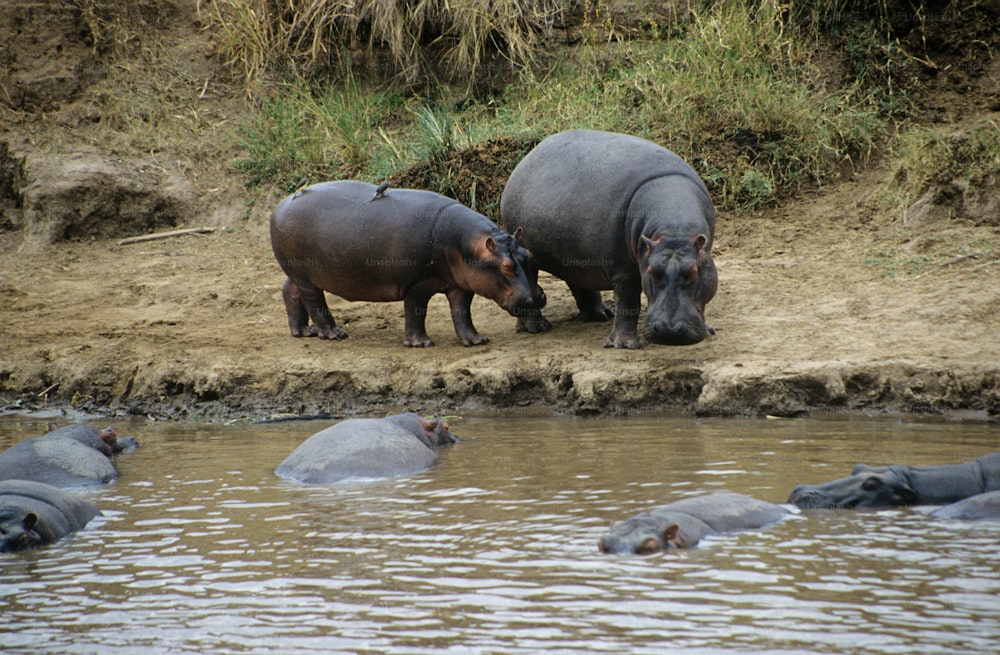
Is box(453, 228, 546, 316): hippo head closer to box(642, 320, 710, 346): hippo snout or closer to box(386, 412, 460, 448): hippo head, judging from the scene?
box(642, 320, 710, 346): hippo snout

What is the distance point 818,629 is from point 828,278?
18.8ft

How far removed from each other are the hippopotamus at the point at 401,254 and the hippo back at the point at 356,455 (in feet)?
7.23

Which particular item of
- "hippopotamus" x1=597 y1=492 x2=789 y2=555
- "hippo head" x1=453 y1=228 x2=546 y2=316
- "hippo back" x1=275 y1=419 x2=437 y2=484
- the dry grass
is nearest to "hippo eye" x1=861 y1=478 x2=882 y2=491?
"hippopotamus" x1=597 y1=492 x2=789 y2=555

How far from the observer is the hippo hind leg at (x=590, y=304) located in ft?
29.3

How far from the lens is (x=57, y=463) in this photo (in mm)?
6098

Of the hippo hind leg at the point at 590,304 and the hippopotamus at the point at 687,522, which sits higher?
the hippopotamus at the point at 687,522

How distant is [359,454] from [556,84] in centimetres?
707

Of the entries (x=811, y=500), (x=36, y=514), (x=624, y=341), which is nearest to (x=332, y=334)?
(x=624, y=341)

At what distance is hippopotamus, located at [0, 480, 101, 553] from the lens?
4750mm

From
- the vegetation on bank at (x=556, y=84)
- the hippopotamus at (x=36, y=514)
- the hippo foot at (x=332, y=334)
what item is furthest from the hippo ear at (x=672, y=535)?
the vegetation on bank at (x=556, y=84)

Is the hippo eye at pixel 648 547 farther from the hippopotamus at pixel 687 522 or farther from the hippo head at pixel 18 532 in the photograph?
the hippo head at pixel 18 532

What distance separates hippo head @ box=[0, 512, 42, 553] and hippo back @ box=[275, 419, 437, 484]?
1423 millimetres

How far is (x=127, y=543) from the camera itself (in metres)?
4.83

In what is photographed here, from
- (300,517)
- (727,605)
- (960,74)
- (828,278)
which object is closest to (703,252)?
(828,278)
